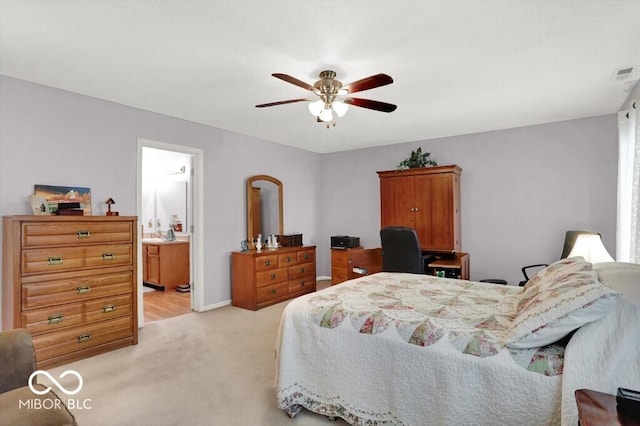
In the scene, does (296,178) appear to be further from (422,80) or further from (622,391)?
(622,391)

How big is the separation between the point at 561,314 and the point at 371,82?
5.83 feet

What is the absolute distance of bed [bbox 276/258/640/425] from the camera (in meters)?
1.31

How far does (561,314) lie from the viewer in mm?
1404

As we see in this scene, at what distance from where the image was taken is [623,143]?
334 cm

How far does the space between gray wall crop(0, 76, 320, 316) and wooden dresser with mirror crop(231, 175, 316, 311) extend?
14cm

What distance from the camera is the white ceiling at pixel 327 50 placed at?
→ 1.93m

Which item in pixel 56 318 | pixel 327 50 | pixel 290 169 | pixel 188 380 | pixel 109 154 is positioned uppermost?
pixel 327 50

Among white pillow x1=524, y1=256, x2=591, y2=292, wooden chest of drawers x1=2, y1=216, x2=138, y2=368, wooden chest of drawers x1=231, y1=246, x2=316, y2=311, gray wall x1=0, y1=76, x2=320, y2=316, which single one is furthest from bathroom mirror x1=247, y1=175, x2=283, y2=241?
white pillow x1=524, y1=256, x2=591, y2=292

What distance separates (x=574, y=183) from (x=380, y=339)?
3.96 metres

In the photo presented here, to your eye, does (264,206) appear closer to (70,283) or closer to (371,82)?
(70,283)

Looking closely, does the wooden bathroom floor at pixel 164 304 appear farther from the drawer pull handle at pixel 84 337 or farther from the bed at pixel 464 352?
the bed at pixel 464 352

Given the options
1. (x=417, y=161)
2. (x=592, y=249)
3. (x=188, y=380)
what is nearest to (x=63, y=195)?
(x=188, y=380)

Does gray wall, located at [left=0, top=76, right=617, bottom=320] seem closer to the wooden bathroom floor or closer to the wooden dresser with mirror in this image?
the wooden dresser with mirror

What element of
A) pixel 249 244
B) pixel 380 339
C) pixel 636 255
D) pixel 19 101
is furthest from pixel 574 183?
pixel 19 101
